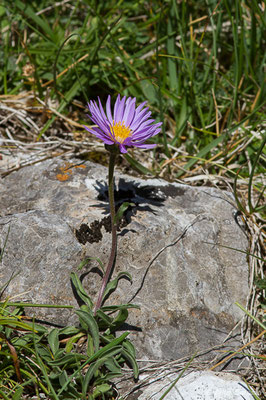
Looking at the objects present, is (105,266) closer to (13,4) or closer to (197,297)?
(197,297)

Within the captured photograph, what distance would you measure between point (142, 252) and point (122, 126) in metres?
0.72

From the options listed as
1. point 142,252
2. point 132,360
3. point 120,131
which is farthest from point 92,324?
point 120,131

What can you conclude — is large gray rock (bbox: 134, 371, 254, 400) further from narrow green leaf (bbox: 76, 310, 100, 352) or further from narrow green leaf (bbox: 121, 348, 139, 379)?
narrow green leaf (bbox: 76, 310, 100, 352)

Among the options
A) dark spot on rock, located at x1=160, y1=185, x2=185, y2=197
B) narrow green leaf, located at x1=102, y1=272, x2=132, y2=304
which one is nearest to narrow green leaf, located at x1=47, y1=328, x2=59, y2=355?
narrow green leaf, located at x1=102, y1=272, x2=132, y2=304

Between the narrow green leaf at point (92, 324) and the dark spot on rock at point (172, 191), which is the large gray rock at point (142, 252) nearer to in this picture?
the dark spot on rock at point (172, 191)

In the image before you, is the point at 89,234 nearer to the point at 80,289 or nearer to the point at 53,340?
the point at 80,289

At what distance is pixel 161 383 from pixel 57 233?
3.15 ft

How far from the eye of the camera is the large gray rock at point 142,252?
7.82 ft

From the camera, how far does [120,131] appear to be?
2.43 metres

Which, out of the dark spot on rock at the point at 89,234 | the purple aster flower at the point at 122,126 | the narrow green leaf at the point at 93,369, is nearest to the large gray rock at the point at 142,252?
the dark spot on rock at the point at 89,234

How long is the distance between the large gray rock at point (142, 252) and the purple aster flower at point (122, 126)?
0.50 m

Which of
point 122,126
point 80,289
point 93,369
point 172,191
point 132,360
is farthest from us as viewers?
point 172,191

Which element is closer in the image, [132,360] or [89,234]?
[132,360]

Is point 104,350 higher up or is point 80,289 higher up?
point 80,289
